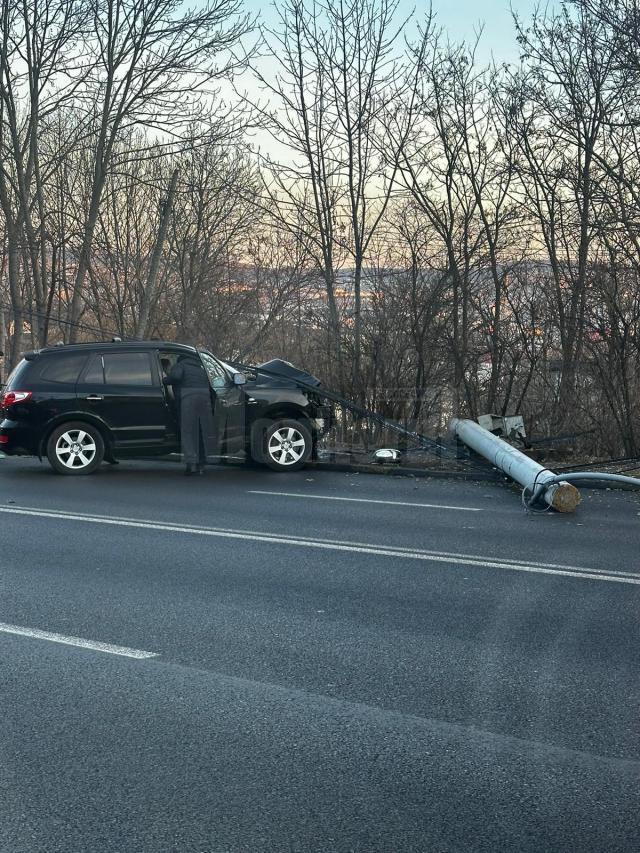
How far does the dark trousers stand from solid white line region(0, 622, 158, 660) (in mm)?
8533

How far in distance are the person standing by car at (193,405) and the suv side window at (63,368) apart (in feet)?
3.96

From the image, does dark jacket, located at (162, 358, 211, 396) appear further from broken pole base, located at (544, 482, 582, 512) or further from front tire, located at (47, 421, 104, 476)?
broken pole base, located at (544, 482, 582, 512)

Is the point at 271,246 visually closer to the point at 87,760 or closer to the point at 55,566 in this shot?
the point at 55,566

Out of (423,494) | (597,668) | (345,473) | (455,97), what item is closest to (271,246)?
(455,97)

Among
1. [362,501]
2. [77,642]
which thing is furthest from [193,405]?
[77,642]

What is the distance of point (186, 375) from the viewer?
15234 mm

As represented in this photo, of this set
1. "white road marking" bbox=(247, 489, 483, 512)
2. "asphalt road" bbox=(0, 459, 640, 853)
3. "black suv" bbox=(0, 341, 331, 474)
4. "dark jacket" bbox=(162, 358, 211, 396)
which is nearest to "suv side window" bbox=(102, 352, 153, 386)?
"black suv" bbox=(0, 341, 331, 474)

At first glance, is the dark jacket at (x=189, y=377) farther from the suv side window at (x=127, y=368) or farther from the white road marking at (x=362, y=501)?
the white road marking at (x=362, y=501)

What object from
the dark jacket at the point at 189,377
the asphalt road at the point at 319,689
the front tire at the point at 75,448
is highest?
the dark jacket at the point at 189,377

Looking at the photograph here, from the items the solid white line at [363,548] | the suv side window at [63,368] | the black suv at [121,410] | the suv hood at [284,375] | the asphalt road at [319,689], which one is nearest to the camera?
the asphalt road at [319,689]

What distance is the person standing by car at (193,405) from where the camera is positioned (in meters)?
15.2

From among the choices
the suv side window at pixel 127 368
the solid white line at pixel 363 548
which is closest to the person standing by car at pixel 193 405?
the suv side window at pixel 127 368

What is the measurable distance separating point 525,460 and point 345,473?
341cm

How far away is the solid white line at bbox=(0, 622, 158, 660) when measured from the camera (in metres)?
6.14
